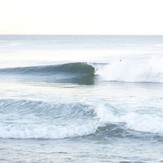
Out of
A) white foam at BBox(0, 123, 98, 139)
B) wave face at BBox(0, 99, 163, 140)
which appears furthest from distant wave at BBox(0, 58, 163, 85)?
white foam at BBox(0, 123, 98, 139)

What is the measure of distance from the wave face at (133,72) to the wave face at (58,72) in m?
0.92

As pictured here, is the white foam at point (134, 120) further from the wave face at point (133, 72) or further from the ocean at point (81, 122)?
the wave face at point (133, 72)

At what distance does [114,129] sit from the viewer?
1452 cm

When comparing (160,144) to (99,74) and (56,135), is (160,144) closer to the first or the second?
(56,135)

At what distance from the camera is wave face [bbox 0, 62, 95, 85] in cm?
3019

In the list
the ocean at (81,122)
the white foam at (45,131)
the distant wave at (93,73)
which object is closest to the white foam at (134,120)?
the ocean at (81,122)

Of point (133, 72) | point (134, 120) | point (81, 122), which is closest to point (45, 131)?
point (81, 122)

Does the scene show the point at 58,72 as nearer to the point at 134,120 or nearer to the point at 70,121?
the point at 70,121

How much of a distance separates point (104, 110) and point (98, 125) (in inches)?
60.3

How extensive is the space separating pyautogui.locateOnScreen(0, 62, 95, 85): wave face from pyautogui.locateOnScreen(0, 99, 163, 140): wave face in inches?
460

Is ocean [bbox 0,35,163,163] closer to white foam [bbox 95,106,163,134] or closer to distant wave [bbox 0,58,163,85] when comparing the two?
white foam [bbox 95,106,163,134]

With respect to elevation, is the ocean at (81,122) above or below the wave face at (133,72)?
below

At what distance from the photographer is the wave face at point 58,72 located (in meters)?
30.2

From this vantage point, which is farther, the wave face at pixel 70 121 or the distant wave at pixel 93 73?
the distant wave at pixel 93 73
